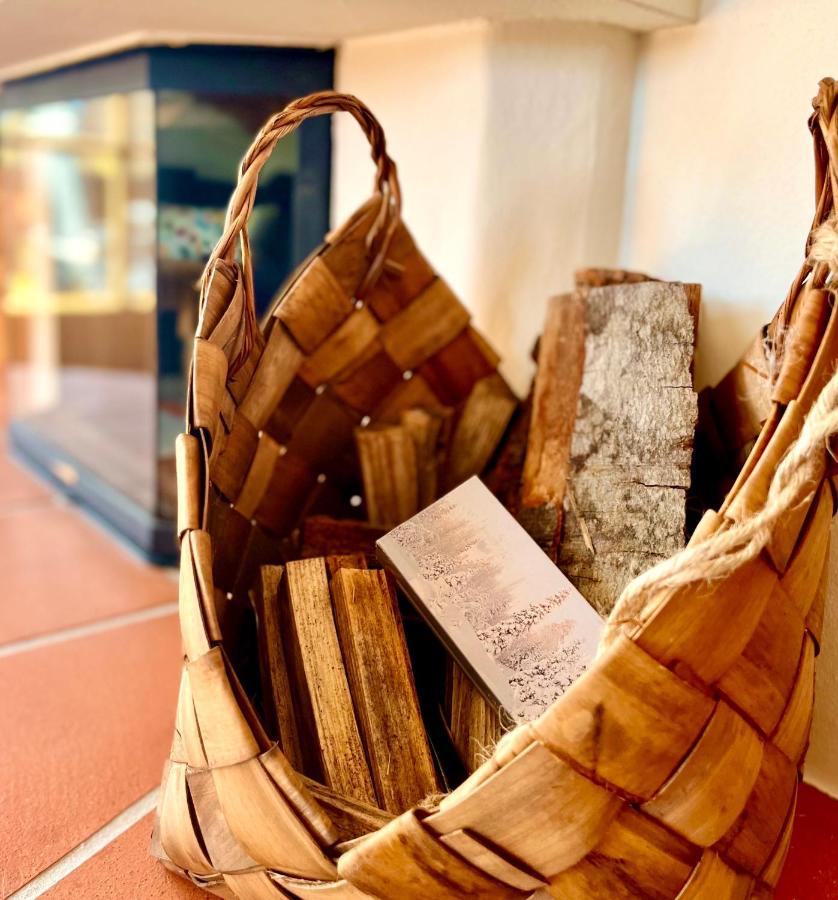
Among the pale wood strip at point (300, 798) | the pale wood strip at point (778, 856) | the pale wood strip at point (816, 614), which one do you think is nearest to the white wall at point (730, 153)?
the pale wood strip at point (816, 614)

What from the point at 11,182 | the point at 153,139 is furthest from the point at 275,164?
Result: the point at 11,182

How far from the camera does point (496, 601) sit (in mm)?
490

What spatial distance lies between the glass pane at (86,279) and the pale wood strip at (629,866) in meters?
0.69

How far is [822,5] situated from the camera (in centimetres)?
56

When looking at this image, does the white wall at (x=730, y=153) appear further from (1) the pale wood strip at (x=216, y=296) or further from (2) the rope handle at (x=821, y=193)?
(1) the pale wood strip at (x=216, y=296)

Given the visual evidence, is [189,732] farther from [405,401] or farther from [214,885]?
[405,401]

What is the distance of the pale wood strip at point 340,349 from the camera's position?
0.65m

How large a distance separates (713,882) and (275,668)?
267mm

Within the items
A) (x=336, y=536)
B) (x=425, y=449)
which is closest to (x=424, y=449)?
(x=425, y=449)

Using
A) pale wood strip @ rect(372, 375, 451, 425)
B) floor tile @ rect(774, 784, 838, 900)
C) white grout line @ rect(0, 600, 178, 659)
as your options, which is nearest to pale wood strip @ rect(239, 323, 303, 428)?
pale wood strip @ rect(372, 375, 451, 425)

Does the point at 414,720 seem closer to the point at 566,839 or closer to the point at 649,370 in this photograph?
the point at 566,839

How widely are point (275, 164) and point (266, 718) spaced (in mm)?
582

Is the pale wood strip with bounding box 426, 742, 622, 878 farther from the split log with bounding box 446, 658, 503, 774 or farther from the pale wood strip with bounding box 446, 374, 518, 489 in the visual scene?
the pale wood strip with bounding box 446, 374, 518, 489

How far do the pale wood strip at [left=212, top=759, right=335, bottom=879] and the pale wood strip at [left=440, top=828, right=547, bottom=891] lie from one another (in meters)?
0.06
